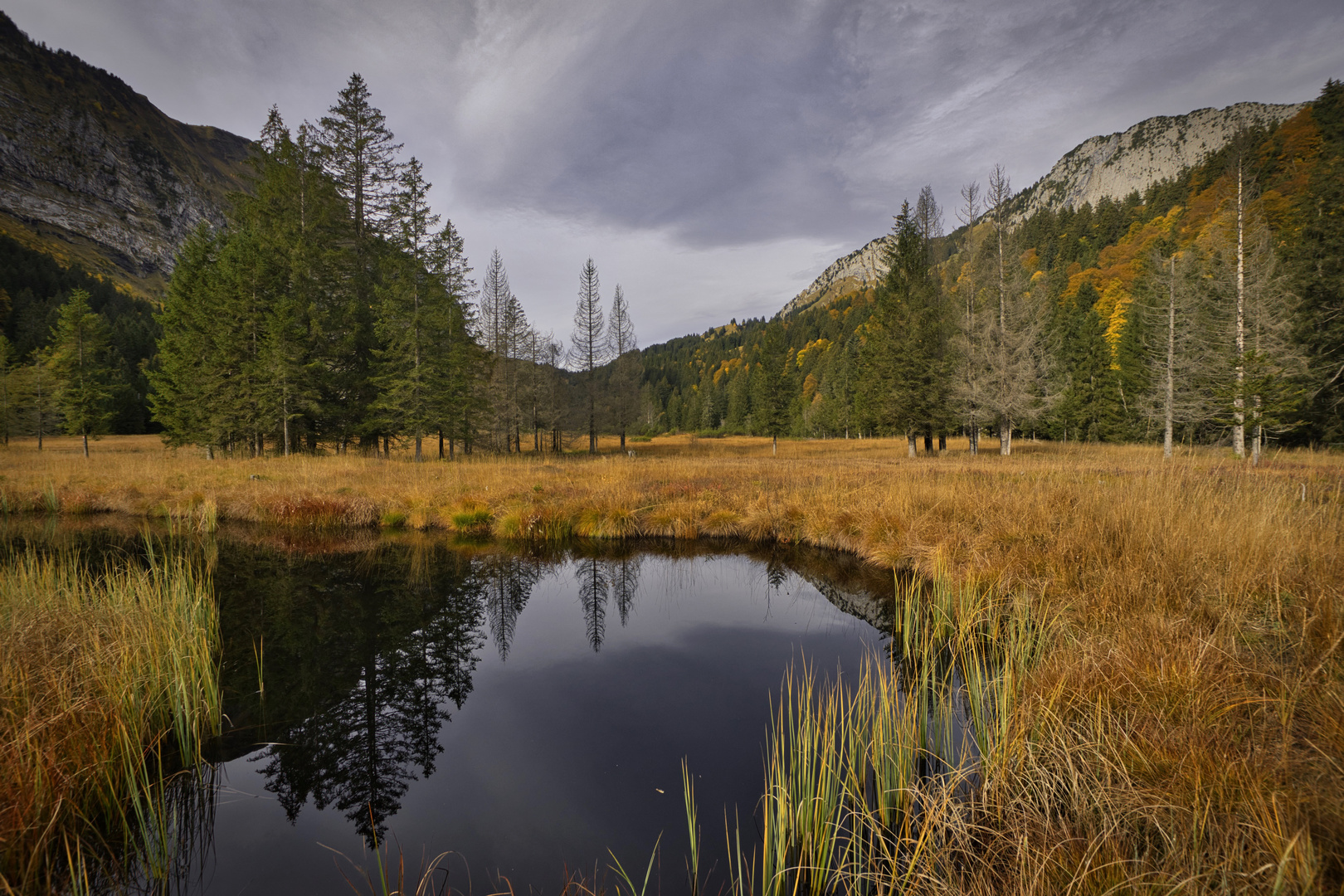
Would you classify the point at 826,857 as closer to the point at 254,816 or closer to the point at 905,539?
the point at 254,816

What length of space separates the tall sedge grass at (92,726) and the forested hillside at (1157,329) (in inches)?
1087

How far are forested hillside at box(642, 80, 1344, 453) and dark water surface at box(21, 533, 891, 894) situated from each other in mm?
21741

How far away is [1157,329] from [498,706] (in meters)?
33.6

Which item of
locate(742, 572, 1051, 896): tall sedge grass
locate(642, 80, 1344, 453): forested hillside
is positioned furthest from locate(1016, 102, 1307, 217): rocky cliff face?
locate(742, 572, 1051, 896): tall sedge grass

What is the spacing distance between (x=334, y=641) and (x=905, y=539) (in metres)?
8.62

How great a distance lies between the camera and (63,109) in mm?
150625

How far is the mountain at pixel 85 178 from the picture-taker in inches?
4560

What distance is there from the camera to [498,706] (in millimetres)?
5066

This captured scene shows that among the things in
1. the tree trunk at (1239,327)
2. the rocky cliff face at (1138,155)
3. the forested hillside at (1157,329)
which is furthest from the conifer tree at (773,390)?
the rocky cliff face at (1138,155)

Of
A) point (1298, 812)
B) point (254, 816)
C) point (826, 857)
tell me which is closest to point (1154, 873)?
point (1298, 812)

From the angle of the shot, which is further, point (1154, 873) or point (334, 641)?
point (334, 641)

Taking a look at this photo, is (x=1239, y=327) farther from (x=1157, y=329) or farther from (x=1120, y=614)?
(x=1120, y=614)

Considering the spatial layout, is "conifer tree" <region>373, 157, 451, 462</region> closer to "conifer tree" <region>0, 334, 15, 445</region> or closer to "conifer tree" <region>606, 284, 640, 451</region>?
"conifer tree" <region>606, 284, 640, 451</region>

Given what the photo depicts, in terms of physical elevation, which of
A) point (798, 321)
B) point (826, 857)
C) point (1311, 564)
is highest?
point (798, 321)
